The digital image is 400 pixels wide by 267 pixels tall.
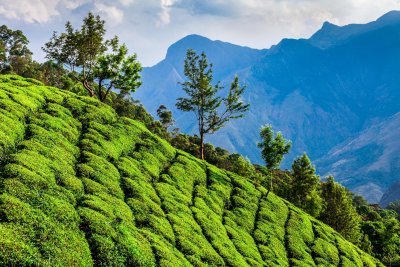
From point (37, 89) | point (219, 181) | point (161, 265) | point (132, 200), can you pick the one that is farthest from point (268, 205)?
point (37, 89)

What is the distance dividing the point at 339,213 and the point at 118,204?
7257cm

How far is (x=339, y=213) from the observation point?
9200 centimetres

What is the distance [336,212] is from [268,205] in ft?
139

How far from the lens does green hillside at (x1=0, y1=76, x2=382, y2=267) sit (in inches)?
1017

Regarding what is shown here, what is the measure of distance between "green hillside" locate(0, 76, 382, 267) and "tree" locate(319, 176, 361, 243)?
98.2ft

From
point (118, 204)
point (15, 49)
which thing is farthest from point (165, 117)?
point (118, 204)

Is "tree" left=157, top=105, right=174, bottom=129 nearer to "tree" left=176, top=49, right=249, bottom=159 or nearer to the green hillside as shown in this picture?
"tree" left=176, top=49, right=249, bottom=159

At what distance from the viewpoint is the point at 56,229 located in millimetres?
25594

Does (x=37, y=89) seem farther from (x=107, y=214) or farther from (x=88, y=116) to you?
(x=107, y=214)

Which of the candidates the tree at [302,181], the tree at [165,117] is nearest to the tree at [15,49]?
the tree at [165,117]

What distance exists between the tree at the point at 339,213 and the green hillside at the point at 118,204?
2994cm

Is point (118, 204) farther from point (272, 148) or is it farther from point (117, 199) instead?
point (272, 148)

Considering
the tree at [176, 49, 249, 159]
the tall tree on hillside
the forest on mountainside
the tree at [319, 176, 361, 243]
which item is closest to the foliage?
the tall tree on hillside

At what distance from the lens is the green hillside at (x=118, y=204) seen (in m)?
25.8
